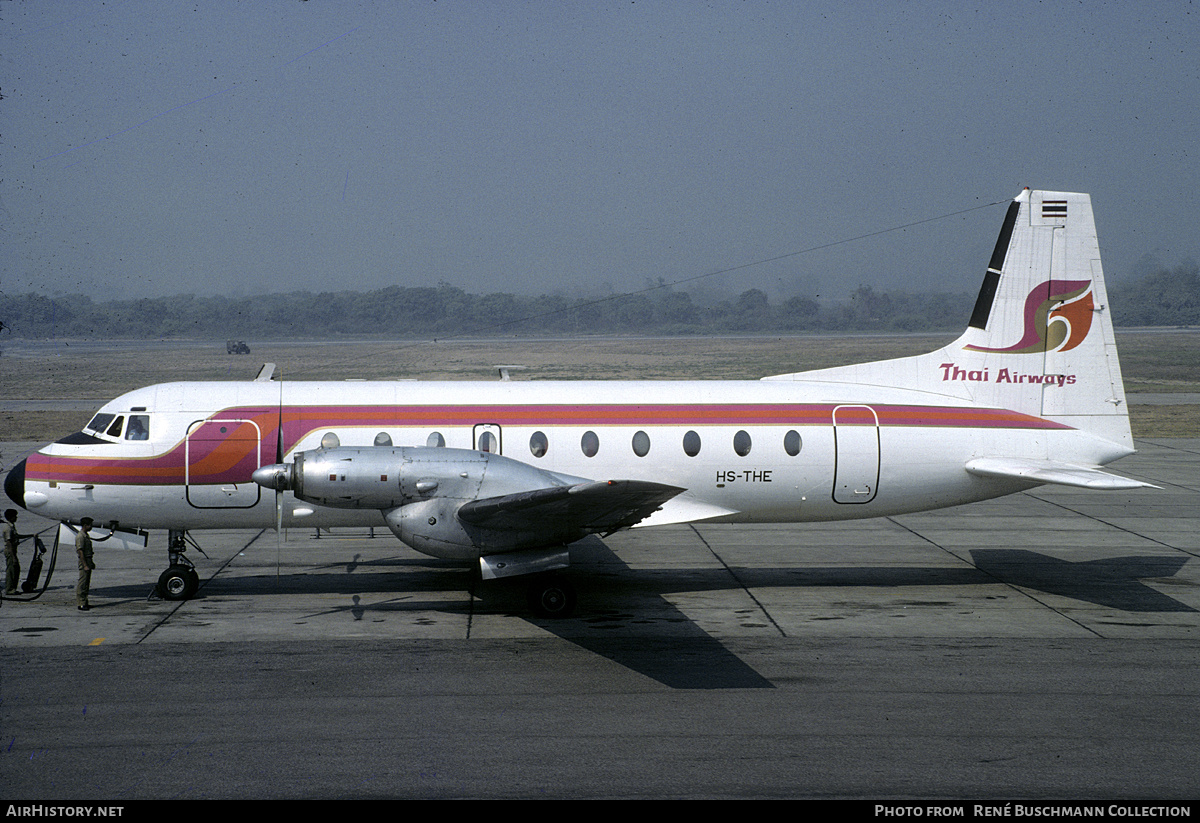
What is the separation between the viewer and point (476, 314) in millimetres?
151875

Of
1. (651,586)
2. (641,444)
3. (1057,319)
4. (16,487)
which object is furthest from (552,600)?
(1057,319)

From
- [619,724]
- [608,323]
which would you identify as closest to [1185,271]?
[608,323]

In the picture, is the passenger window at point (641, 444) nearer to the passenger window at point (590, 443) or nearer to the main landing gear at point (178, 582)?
the passenger window at point (590, 443)

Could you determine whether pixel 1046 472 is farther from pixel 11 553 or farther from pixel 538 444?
pixel 11 553

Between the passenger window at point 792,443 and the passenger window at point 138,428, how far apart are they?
973 centimetres

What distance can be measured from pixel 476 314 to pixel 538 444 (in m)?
139

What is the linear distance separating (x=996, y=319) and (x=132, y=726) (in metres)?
14.0

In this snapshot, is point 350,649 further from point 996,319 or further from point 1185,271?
point 1185,271

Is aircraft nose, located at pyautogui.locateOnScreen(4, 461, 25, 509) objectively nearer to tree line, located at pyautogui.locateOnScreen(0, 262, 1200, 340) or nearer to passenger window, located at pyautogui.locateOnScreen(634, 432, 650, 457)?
passenger window, located at pyautogui.locateOnScreen(634, 432, 650, 457)

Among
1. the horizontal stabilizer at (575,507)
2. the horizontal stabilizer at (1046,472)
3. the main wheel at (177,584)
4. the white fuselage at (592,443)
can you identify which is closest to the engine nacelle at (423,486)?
the horizontal stabilizer at (575,507)

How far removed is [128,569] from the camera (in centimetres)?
1669

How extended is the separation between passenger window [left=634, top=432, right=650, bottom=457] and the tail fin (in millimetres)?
4111

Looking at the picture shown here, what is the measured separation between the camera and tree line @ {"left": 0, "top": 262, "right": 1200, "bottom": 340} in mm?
129250

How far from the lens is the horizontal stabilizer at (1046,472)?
13984 mm
